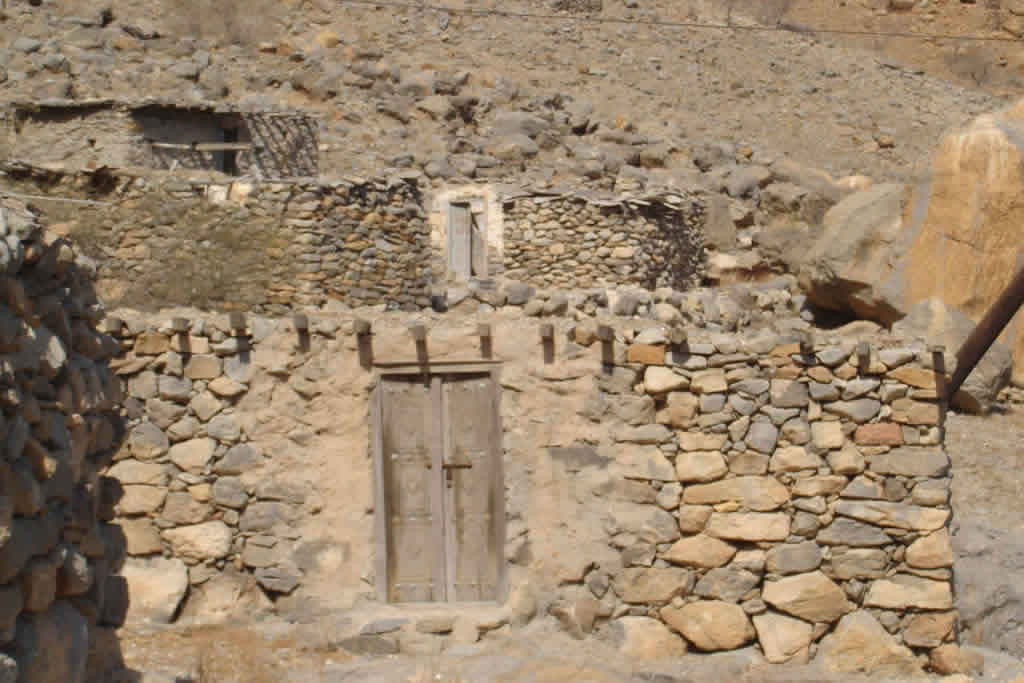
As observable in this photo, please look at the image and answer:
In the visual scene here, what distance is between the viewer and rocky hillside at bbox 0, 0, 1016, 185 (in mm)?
20688

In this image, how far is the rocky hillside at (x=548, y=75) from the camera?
20.7 meters

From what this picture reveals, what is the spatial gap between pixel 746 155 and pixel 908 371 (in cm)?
1484

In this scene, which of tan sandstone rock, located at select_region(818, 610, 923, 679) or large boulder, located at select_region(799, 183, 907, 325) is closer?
tan sandstone rock, located at select_region(818, 610, 923, 679)

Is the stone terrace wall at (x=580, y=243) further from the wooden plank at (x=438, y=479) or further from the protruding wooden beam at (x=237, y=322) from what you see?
the protruding wooden beam at (x=237, y=322)

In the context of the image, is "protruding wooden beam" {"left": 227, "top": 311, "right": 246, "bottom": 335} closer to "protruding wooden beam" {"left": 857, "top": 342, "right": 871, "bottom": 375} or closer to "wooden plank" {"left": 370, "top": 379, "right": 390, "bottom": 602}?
"wooden plank" {"left": 370, "top": 379, "right": 390, "bottom": 602}

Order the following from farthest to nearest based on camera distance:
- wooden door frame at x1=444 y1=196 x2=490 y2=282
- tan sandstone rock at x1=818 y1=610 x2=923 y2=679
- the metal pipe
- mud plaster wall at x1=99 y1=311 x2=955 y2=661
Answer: wooden door frame at x1=444 y1=196 x2=490 y2=282 < the metal pipe < mud plaster wall at x1=99 y1=311 x2=955 y2=661 < tan sandstone rock at x1=818 y1=610 x2=923 y2=679

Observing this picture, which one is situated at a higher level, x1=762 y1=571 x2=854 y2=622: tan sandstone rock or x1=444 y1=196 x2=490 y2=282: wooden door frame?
x1=444 y1=196 x2=490 y2=282: wooden door frame

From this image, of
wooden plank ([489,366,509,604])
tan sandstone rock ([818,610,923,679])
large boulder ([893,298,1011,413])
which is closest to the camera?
tan sandstone rock ([818,610,923,679])

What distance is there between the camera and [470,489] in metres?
8.15

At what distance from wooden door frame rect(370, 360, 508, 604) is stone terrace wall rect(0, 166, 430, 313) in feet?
20.5

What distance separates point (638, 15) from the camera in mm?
29969

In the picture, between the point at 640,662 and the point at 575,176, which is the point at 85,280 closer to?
the point at 640,662

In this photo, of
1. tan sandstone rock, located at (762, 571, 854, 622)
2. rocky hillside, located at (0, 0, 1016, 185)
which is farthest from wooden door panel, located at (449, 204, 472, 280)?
tan sandstone rock, located at (762, 571, 854, 622)

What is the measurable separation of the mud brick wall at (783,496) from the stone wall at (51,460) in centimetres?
357
